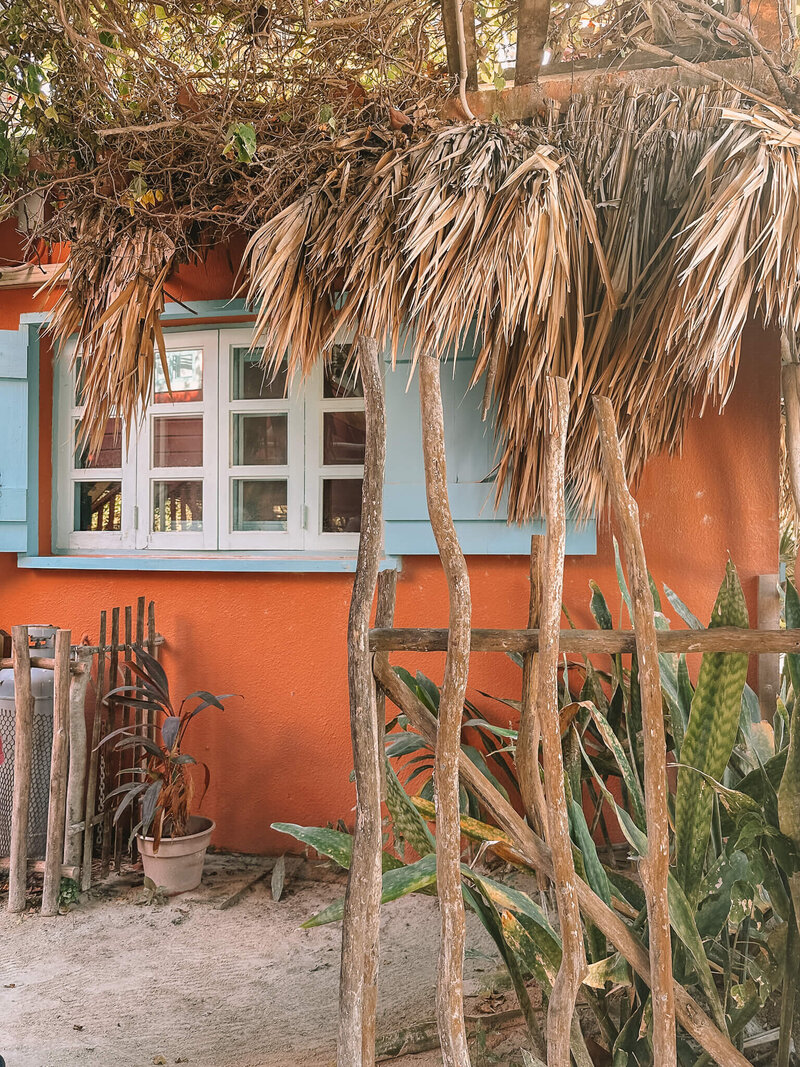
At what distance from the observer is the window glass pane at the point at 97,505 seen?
3.71 meters

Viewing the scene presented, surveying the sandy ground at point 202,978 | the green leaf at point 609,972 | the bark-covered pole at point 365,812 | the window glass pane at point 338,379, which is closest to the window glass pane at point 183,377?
the window glass pane at point 338,379

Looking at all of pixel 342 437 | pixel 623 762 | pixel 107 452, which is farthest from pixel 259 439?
pixel 623 762

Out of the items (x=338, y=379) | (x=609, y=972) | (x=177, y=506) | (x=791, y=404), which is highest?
(x=338, y=379)

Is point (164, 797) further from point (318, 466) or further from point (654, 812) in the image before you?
point (654, 812)

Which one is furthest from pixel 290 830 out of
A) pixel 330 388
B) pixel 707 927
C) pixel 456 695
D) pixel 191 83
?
pixel 191 83

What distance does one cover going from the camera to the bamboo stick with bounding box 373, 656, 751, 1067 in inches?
52.6

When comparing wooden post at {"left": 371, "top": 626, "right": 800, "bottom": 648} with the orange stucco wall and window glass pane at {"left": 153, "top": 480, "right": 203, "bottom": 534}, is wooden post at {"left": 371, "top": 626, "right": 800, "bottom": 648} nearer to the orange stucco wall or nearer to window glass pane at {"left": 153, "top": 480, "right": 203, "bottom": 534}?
the orange stucco wall

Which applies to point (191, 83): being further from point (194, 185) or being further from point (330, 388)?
point (330, 388)

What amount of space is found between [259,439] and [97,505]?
2.90ft

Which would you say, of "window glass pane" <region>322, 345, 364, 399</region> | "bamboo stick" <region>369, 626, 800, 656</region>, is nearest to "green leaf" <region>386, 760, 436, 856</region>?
"bamboo stick" <region>369, 626, 800, 656</region>

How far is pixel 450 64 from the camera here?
253 cm

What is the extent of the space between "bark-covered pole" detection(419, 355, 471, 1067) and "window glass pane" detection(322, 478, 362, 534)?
2.05 m

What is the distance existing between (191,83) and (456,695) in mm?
2533

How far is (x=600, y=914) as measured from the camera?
1.33 meters
